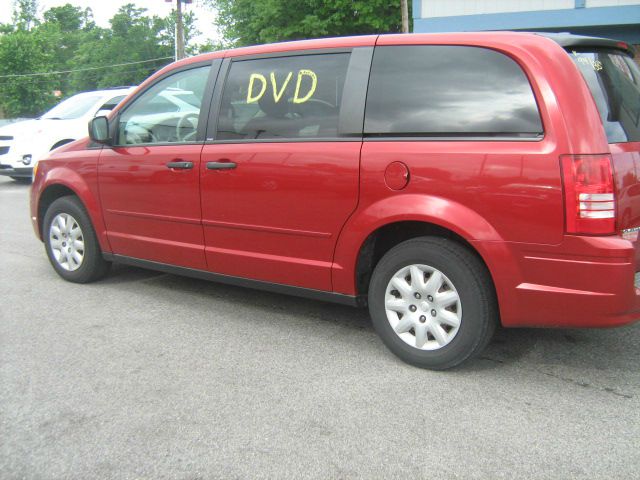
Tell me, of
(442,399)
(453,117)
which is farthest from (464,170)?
(442,399)

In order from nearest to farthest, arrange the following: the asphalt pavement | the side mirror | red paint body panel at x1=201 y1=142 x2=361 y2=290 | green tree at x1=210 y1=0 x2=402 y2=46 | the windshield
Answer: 1. the asphalt pavement
2. red paint body panel at x1=201 y1=142 x2=361 y2=290
3. the side mirror
4. the windshield
5. green tree at x1=210 y1=0 x2=402 y2=46

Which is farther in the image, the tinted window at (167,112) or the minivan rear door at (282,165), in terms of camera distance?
the tinted window at (167,112)

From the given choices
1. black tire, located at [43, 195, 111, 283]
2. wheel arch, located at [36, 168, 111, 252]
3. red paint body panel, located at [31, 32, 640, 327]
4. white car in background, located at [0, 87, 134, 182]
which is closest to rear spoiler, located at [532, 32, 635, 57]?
red paint body panel, located at [31, 32, 640, 327]

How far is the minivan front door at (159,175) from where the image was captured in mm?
4473

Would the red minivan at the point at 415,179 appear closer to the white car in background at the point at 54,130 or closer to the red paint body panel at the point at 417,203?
the red paint body panel at the point at 417,203

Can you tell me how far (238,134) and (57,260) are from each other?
7.59 ft

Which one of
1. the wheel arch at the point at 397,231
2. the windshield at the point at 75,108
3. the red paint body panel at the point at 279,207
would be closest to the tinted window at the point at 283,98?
the red paint body panel at the point at 279,207

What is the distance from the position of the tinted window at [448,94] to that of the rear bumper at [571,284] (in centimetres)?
61

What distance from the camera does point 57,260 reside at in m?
5.51

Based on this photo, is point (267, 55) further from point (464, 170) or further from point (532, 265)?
point (532, 265)

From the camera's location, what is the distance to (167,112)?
15.7ft

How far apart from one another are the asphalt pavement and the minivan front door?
0.51 metres

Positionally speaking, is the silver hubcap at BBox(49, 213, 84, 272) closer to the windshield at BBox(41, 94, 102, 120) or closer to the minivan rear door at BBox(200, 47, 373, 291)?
the minivan rear door at BBox(200, 47, 373, 291)

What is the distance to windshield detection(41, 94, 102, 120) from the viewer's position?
11938 millimetres
